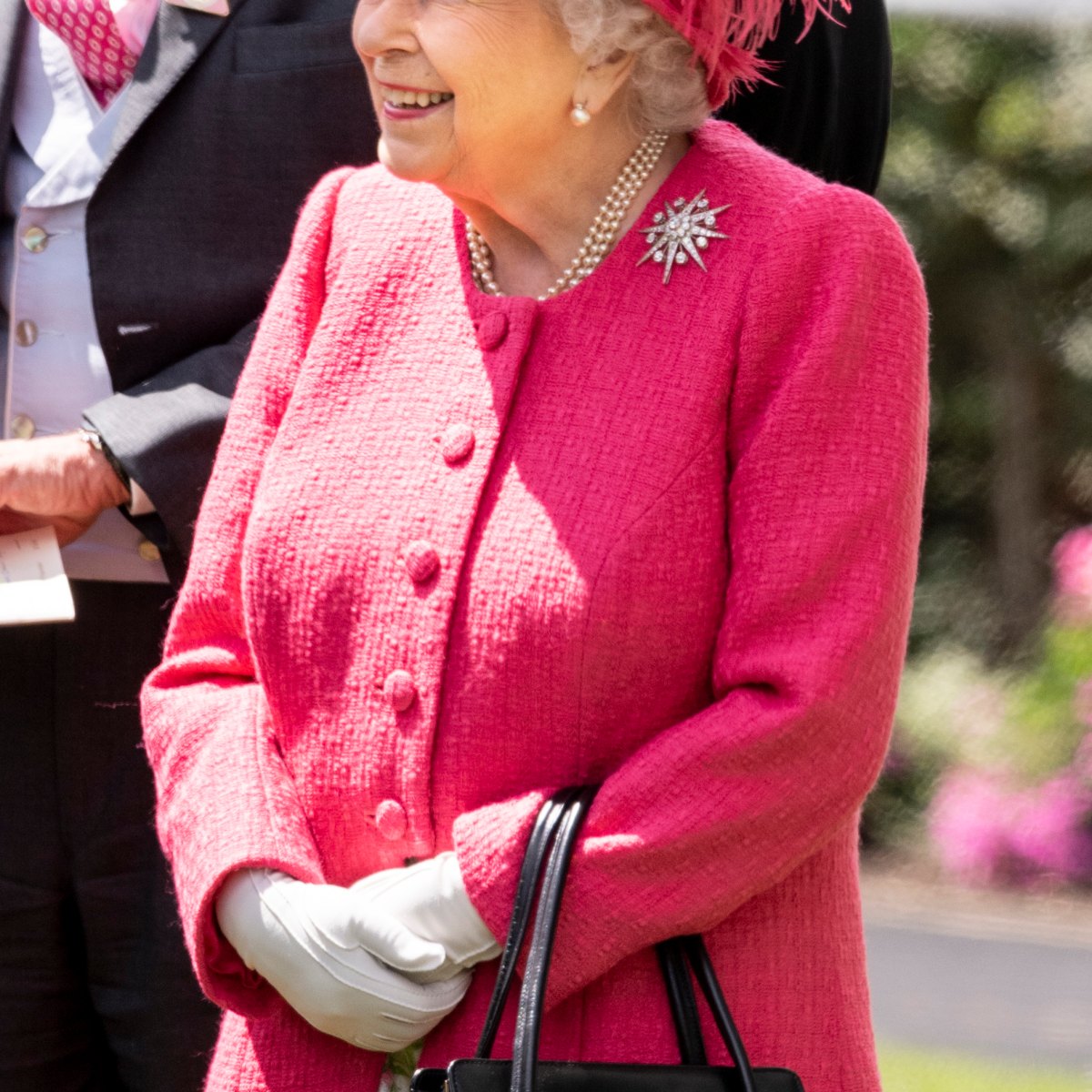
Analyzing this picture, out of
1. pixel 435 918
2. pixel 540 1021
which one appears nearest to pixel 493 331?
pixel 435 918

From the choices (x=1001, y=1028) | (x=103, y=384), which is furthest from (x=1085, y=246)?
(x=103, y=384)

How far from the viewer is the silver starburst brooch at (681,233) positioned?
6.15 ft

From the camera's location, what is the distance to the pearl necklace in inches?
76.7

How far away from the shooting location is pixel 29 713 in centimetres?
259

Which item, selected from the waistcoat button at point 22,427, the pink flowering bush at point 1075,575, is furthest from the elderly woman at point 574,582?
the pink flowering bush at point 1075,575

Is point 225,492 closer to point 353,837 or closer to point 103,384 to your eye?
point 353,837

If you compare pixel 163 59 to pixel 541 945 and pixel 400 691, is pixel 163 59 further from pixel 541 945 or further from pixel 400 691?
pixel 541 945

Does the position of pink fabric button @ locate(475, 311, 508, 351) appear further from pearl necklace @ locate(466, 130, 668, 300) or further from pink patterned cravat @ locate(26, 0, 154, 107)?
pink patterned cravat @ locate(26, 0, 154, 107)

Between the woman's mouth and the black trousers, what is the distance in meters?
0.91

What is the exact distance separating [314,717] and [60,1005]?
970mm

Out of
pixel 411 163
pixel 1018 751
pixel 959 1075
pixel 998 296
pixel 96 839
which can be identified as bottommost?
pixel 1018 751

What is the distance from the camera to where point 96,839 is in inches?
101

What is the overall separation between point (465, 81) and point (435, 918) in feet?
2.68

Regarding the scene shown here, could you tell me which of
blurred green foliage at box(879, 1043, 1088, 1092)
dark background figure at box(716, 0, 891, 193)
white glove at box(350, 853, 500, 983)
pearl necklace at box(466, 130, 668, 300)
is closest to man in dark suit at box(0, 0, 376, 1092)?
dark background figure at box(716, 0, 891, 193)
